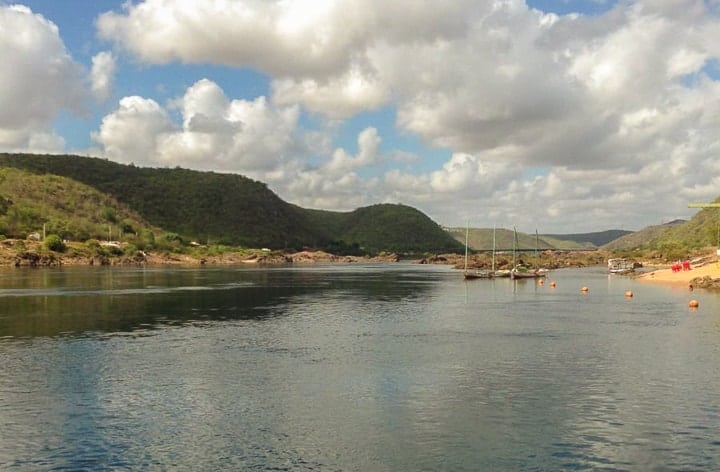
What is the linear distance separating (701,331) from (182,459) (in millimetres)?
54617

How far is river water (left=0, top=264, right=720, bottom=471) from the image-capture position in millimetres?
27750

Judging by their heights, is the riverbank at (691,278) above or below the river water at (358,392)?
above

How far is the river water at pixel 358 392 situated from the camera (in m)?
27.8

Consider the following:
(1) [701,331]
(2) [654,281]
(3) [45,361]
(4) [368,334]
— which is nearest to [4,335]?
(3) [45,361]

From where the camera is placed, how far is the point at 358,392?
127 feet

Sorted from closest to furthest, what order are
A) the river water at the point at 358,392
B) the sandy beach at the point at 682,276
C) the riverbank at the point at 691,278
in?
the river water at the point at 358,392 → the riverbank at the point at 691,278 → the sandy beach at the point at 682,276

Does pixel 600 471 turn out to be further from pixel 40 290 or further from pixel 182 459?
pixel 40 290

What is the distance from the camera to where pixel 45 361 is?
4775cm

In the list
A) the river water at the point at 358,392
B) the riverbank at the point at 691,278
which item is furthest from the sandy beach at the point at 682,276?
the river water at the point at 358,392

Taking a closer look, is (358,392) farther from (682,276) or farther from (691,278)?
(682,276)

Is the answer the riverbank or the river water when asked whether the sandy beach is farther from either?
the river water

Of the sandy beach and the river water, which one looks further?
the sandy beach

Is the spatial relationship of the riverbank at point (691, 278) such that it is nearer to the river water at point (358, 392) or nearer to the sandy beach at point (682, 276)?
the sandy beach at point (682, 276)

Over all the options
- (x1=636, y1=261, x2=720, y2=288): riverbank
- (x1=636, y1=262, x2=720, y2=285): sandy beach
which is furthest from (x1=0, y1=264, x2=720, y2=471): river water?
(x1=636, y1=262, x2=720, y2=285): sandy beach
